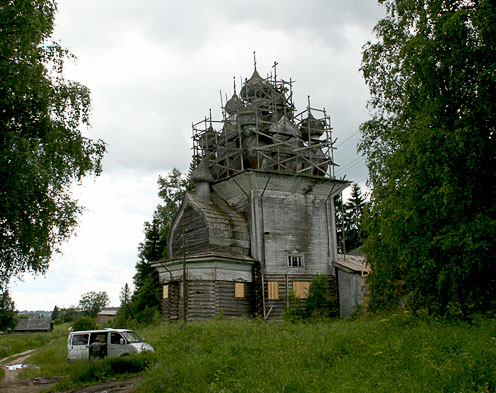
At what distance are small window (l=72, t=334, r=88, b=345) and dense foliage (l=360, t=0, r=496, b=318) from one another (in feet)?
38.0

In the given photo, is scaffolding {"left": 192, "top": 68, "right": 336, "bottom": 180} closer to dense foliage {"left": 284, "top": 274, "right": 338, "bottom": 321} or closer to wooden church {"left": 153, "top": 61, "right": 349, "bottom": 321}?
wooden church {"left": 153, "top": 61, "right": 349, "bottom": 321}

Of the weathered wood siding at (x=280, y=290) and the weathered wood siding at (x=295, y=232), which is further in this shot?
the weathered wood siding at (x=295, y=232)

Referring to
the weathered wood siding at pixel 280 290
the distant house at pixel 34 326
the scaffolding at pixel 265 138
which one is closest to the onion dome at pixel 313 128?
the scaffolding at pixel 265 138

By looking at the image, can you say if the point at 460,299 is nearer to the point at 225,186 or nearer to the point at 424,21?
the point at 424,21

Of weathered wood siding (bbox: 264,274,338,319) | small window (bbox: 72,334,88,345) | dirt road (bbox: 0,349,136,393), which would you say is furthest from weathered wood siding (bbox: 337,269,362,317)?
dirt road (bbox: 0,349,136,393)

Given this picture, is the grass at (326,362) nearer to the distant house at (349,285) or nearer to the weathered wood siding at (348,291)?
the distant house at (349,285)

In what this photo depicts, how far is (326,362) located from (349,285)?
62.1 feet


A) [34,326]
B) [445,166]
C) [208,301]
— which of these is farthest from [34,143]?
[34,326]

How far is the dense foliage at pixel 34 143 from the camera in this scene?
11.3m

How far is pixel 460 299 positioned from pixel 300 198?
18.1 m

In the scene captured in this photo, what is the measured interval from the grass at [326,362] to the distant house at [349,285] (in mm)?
13987

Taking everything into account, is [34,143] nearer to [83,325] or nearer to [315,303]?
[315,303]

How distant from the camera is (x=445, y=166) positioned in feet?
39.4

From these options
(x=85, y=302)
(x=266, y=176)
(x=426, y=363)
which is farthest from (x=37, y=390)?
(x=85, y=302)
